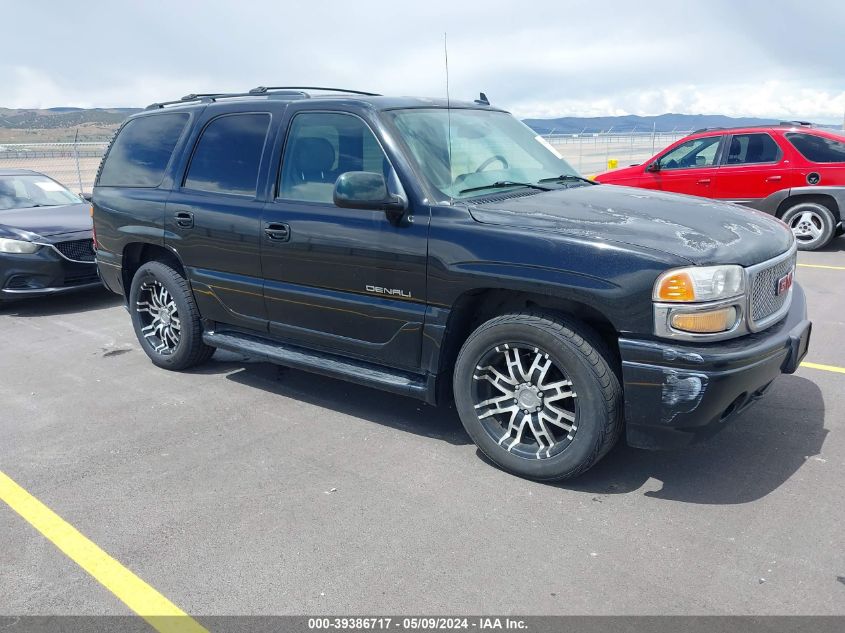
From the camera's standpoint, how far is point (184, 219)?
506cm

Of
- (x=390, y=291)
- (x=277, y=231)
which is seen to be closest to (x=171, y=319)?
(x=277, y=231)

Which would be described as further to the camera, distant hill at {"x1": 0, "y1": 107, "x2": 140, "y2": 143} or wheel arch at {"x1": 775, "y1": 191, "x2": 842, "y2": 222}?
distant hill at {"x1": 0, "y1": 107, "x2": 140, "y2": 143}

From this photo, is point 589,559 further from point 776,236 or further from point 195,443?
point 195,443

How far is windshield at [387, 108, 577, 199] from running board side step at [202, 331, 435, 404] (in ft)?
3.49

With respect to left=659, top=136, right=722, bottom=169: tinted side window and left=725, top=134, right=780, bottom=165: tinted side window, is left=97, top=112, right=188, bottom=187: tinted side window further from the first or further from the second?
left=725, top=134, right=780, bottom=165: tinted side window

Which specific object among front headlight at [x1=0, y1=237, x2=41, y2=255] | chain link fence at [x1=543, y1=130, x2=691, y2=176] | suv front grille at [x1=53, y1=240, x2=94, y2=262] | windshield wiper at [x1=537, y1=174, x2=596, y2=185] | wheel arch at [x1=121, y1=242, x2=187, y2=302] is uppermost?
windshield wiper at [x1=537, y1=174, x2=596, y2=185]

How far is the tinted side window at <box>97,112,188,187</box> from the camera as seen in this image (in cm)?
539

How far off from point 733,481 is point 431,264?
188cm

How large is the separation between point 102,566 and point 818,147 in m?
10.4

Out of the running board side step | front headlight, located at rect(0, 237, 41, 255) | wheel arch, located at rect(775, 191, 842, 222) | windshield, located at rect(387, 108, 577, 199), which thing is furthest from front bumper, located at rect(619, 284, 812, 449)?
wheel arch, located at rect(775, 191, 842, 222)

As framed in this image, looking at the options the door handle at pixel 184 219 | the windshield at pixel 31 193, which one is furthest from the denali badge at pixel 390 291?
the windshield at pixel 31 193

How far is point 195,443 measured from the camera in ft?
14.3

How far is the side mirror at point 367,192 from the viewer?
3.84 meters

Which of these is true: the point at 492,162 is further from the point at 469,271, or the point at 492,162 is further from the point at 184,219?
the point at 184,219
